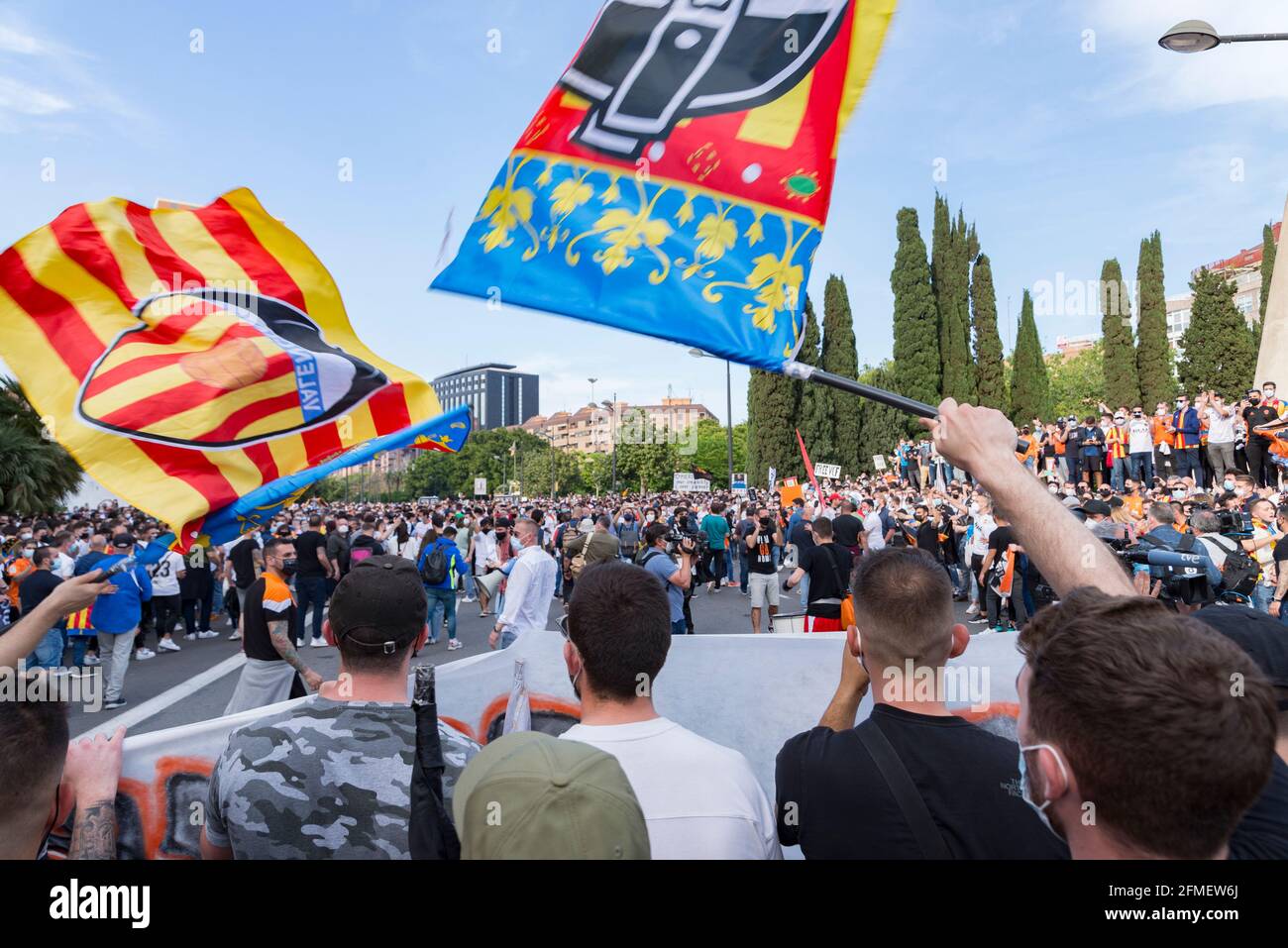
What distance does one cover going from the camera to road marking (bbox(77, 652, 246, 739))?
810 cm

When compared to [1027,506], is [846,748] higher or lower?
lower

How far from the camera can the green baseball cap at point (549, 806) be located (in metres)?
1.32

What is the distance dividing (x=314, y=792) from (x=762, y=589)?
1012cm

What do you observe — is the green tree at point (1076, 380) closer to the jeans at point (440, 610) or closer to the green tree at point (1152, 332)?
the green tree at point (1152, 332)

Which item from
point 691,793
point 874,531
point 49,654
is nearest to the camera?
point 691,793

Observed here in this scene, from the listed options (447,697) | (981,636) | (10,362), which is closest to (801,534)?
(981,636)

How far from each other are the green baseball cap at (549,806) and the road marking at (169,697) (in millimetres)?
7110

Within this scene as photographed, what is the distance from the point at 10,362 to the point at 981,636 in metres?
4.80

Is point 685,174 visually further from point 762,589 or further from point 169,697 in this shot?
point 762,589

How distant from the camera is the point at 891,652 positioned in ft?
7.21

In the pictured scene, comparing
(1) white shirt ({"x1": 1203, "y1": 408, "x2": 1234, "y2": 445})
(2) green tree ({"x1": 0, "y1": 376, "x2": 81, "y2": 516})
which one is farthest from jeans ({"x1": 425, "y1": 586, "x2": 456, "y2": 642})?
(2) green tree ({"x1": 0, "y1": 376, "x2": 81, "y2": 516})

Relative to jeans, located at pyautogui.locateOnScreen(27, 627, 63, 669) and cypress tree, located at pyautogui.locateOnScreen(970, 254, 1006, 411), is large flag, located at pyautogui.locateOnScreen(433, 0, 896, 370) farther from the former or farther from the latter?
cypress tree, located at pyautogui.locateOnScreen(970, 254, 1006, 411)

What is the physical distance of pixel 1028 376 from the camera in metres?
48.8

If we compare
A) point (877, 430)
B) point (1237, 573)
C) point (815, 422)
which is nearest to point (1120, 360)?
point (877, 430)
